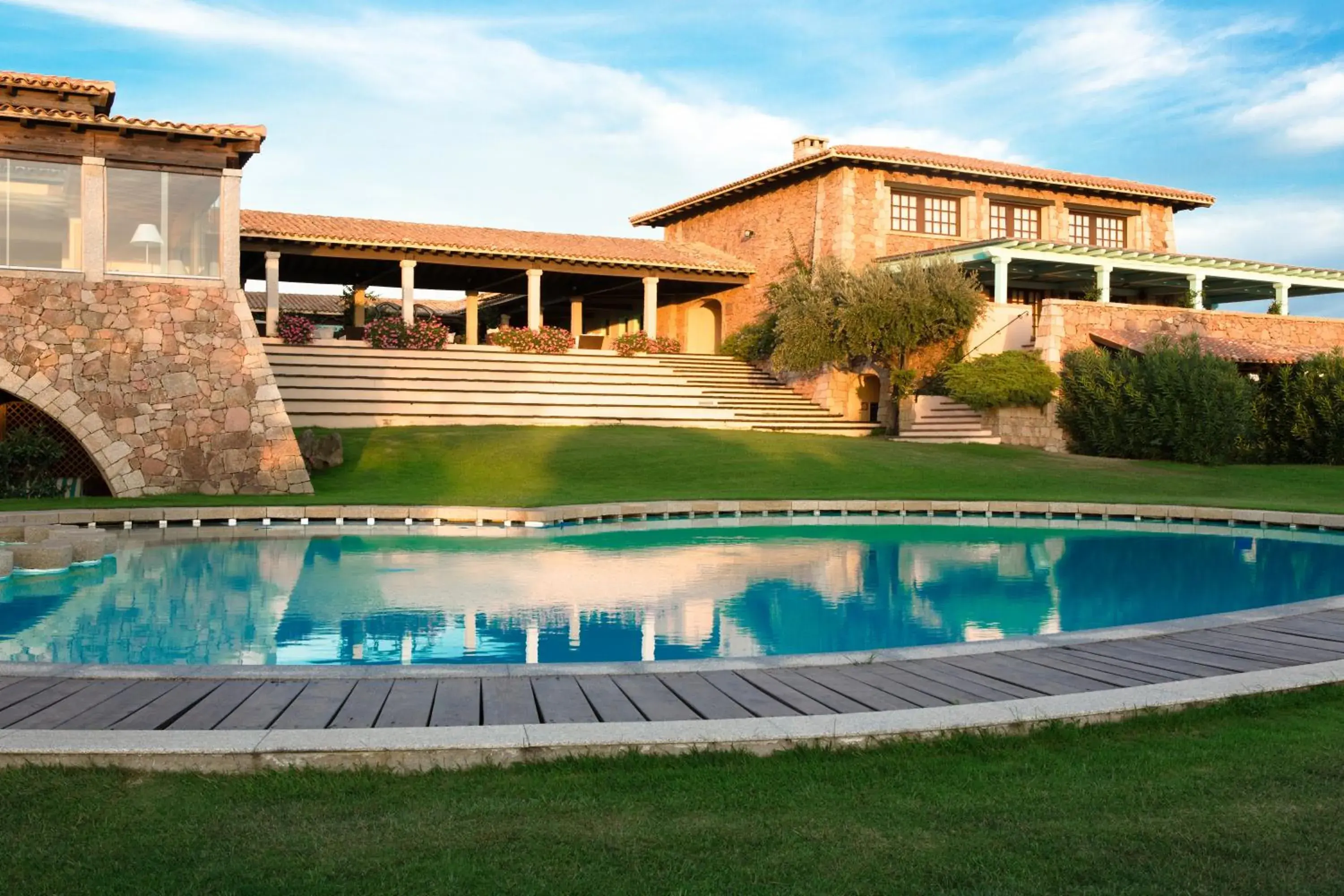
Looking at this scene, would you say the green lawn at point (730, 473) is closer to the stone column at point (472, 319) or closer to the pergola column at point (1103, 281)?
the pergola column at point (1103, 281)

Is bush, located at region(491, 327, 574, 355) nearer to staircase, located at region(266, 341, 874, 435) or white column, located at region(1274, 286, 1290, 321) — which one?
staircase, located at region(266, 341, 874, 435)

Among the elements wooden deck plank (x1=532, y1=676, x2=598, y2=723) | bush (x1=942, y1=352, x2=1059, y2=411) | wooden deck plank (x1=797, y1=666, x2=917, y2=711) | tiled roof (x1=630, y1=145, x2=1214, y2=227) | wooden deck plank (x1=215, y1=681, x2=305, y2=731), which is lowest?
wooden deck plank (x1=215, y1=681, x2=305, y2=731)

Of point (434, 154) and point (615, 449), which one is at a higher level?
point (434, 154)

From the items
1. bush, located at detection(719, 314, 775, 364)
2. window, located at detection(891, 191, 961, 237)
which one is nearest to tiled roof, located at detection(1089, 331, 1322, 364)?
window, located at detection(891, 191, 961, 237)

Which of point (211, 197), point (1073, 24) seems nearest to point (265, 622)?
point (211, 197)

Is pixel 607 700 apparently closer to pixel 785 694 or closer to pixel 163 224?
pixel 785 694

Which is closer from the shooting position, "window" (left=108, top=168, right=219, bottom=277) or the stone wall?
the stone wall

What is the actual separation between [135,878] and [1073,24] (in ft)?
73.1

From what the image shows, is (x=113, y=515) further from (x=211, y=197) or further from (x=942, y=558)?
(x=942, y=558)

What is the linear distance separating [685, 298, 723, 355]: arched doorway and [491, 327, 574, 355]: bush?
796 cm

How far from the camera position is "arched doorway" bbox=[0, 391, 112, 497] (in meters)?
17.4

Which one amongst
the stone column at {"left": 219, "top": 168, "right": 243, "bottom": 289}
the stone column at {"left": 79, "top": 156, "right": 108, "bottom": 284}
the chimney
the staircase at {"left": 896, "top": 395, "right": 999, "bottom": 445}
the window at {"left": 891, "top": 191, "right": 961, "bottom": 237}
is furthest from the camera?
the chimney

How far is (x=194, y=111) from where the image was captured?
17.7 m

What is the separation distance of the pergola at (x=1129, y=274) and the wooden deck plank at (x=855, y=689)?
80.9ft
